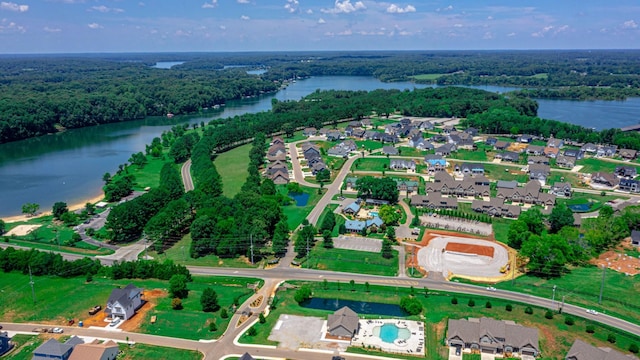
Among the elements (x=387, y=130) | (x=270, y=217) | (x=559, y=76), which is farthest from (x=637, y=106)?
(x=270, y=217)

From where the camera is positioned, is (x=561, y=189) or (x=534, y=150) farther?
(x=534, y=150)

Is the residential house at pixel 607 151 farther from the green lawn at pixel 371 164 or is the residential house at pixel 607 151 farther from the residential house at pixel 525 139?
the green lawn at pixel 371 164

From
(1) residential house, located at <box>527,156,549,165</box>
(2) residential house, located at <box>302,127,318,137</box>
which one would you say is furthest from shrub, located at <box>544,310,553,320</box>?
(2) residential house, located at <box>302,127,318,137</box>

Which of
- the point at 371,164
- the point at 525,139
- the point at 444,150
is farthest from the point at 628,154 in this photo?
the point at 371,164

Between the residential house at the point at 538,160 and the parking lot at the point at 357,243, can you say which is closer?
the parking lot at the point at 357,243

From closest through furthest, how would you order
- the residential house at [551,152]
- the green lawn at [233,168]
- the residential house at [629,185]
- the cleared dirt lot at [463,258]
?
the cleared dirt lot at [463,258] → the residential house at [629,185] → the green lawn at [233,168] → the residential house at [551,152]

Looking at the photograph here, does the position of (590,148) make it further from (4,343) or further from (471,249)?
(4,343)

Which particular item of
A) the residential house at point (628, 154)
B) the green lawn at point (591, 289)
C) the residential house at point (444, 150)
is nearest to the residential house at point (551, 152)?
the residential house at point (628, 154)
